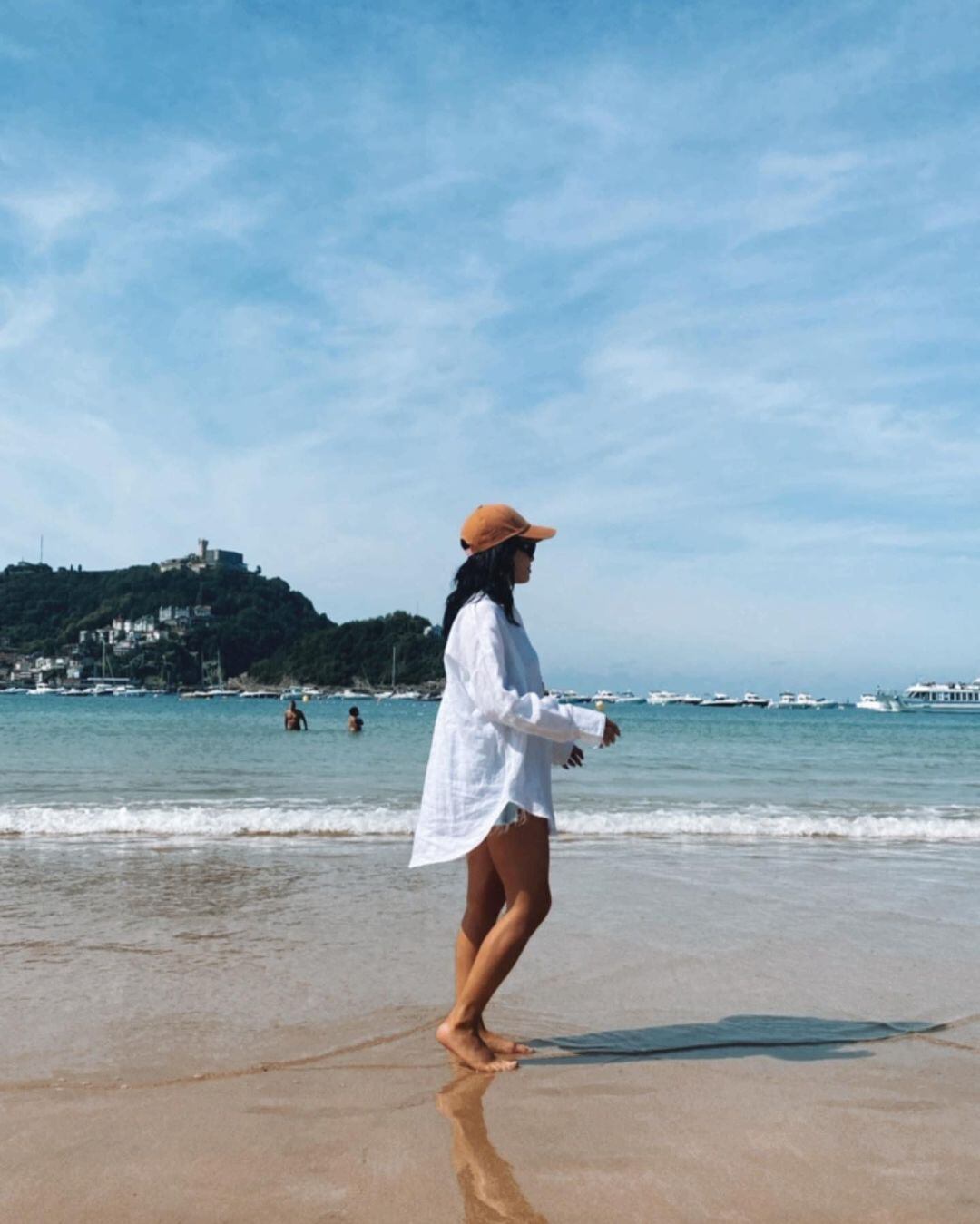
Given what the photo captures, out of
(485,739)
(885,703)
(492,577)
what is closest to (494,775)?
(485,739)

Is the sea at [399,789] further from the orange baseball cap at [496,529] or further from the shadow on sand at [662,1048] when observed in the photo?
the orange baseball cap at [496,529]

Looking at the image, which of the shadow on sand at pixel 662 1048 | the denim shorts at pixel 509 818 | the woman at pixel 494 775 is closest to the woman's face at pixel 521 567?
the woman at pixel 494 775

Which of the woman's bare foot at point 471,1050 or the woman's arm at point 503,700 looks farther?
the woman's bare foot at point 471,1050

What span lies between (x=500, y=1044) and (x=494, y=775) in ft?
3.40

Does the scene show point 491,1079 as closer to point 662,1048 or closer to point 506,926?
point 506,926

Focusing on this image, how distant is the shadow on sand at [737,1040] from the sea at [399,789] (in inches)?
254

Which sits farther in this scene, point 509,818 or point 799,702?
point 799,702

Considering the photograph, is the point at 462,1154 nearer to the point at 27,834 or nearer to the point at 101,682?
the point at 27,834

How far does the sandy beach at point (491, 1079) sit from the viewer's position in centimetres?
280

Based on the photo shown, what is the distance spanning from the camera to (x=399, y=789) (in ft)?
59.0

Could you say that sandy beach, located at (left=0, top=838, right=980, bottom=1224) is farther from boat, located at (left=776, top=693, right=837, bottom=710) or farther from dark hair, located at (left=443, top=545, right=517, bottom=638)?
boat, located at (left=776, top=693, right=837, bottom=710)

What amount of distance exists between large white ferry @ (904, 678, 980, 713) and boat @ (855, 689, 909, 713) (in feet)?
9.09

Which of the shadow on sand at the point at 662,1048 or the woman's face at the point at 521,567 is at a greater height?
the woman's face at the point at 521,567

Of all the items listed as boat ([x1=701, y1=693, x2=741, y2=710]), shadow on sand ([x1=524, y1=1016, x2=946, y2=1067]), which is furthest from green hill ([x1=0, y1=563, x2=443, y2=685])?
shadow on sand ([x1=524, y1=1016, x2=946, y2=1067])
